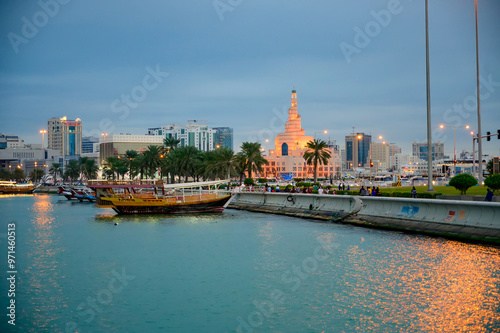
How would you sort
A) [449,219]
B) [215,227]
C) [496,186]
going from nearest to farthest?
[449,219] → [496,186] → [215,227]

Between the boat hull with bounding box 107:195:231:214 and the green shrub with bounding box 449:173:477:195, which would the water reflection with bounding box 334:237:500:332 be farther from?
the boat hull with bounding box 107:195:231:214

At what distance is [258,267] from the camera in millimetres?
25031

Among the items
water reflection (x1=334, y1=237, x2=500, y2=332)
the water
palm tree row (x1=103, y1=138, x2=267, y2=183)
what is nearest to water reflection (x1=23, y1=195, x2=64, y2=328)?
the water

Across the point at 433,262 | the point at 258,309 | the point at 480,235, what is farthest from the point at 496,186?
the point at 258,309

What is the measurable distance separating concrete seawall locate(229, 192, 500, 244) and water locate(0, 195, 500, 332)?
40.9 inches

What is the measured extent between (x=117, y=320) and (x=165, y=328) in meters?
1.95

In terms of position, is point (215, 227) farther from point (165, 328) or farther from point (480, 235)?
A: point (165, 328)

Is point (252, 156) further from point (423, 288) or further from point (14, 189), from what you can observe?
point (14, 189)

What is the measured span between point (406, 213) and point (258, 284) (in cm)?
1842

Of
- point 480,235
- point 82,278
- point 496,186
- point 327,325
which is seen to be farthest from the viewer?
point 496,186

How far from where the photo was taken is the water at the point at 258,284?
16406 millimetres

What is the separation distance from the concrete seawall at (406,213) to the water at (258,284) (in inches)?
40.9

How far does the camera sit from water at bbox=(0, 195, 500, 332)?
646 inches

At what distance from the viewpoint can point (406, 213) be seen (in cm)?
3603
